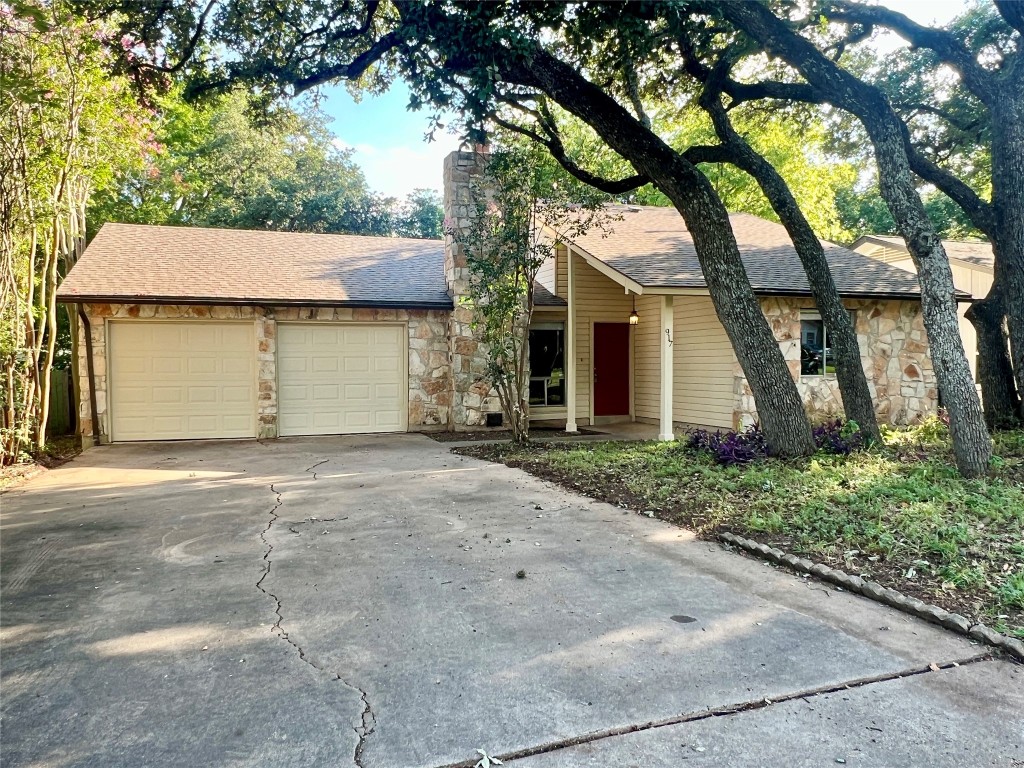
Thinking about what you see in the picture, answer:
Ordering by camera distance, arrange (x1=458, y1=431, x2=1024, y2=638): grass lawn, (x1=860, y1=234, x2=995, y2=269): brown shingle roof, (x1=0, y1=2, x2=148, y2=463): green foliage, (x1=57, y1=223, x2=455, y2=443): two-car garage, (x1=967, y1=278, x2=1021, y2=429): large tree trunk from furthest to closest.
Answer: (x1=860, y1=234, x2=995, y2=269): brown shingle roof, (x1=57, y1=223, x2=455, y2=443): two-car garage, (x1=967, y1=278, x2=1021, y2=429): large tree trunk, (x1=0, y1=2, x2=148, y2=463): green foliage, (x1=458, y1=431, x2=1024, y2=638): grass lawn

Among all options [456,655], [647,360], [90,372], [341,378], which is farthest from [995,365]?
[90,372]

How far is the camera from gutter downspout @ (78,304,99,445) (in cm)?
1009

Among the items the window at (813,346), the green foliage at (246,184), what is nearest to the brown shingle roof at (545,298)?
the window at (813,346)

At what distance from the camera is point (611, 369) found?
13586 mm

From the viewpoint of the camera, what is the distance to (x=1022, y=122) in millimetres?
7836

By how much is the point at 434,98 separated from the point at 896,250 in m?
16.7

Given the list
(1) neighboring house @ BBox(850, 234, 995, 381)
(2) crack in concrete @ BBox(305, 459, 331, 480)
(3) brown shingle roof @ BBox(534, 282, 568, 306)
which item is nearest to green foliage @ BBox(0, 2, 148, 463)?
(2) crack in concrete @ BBox(305, 459, 331, 480)

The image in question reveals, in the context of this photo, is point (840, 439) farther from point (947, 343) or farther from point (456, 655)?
point (456, 655)

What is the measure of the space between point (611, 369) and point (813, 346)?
3.90 metres

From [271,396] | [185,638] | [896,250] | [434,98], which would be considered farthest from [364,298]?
[896,250]

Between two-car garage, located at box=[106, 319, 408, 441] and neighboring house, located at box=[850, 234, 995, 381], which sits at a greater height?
neighboring house, located at box=[850, 234, 995, 381]

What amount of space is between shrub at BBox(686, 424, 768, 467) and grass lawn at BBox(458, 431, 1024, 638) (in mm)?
162

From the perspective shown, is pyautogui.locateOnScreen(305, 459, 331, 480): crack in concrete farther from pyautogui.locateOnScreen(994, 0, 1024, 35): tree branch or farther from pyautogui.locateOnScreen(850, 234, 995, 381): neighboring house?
pyautogui.locateOnScreen(850, 234, 995, 381): neighboring house

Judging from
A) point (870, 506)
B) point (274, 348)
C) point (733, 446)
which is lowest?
point (870, 506)
